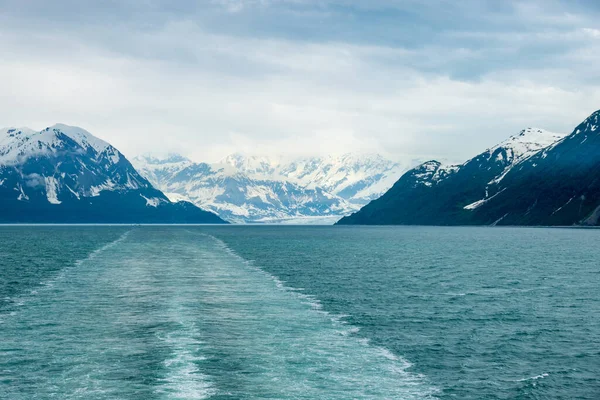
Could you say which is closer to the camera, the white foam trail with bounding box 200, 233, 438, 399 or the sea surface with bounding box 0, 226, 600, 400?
the sea surface with bounding box 0, 226, 600, 400

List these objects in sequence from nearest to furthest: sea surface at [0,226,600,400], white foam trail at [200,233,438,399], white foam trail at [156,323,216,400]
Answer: white foam trail at [156,323,216,400] → sea surface at [0,226,600,400] → white foam trail at [200,233,438,399]

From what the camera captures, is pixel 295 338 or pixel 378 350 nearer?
pixel 378 350

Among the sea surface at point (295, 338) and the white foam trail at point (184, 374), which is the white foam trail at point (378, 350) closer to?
the sea surface at point (295, 338)

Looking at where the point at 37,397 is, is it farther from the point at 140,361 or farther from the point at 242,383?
the point at 242,383

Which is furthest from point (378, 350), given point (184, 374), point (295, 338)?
point (184, 374)

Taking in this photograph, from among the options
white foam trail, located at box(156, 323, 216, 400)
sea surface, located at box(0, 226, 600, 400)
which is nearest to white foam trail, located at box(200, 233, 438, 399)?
sea surface, located at box(0, 226, 600, 400)

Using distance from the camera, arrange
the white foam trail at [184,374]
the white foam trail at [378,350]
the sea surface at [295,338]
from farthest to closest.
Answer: the white foam trail at [378,350] → the sea surface at [295,338] → the white foam trail at [184,374]

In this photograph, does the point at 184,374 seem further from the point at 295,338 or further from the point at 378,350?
the point at 378,350

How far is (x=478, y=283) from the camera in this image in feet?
340

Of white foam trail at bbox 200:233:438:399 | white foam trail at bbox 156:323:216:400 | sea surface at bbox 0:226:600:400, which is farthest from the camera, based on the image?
white foam trail at bbox 200:233:438:399

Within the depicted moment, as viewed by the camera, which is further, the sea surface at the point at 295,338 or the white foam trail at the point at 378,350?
the white foam trail at the point at 378,350

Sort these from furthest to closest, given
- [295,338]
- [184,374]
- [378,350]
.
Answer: [295,338] → [378,350] → [184,374]

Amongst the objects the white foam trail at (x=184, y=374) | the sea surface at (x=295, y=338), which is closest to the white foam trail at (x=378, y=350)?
the sea surface at (x=295, y=338)

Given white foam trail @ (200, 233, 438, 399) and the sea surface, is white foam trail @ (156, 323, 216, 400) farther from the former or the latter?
white foam trail @ (200, 233, 438, 399)
